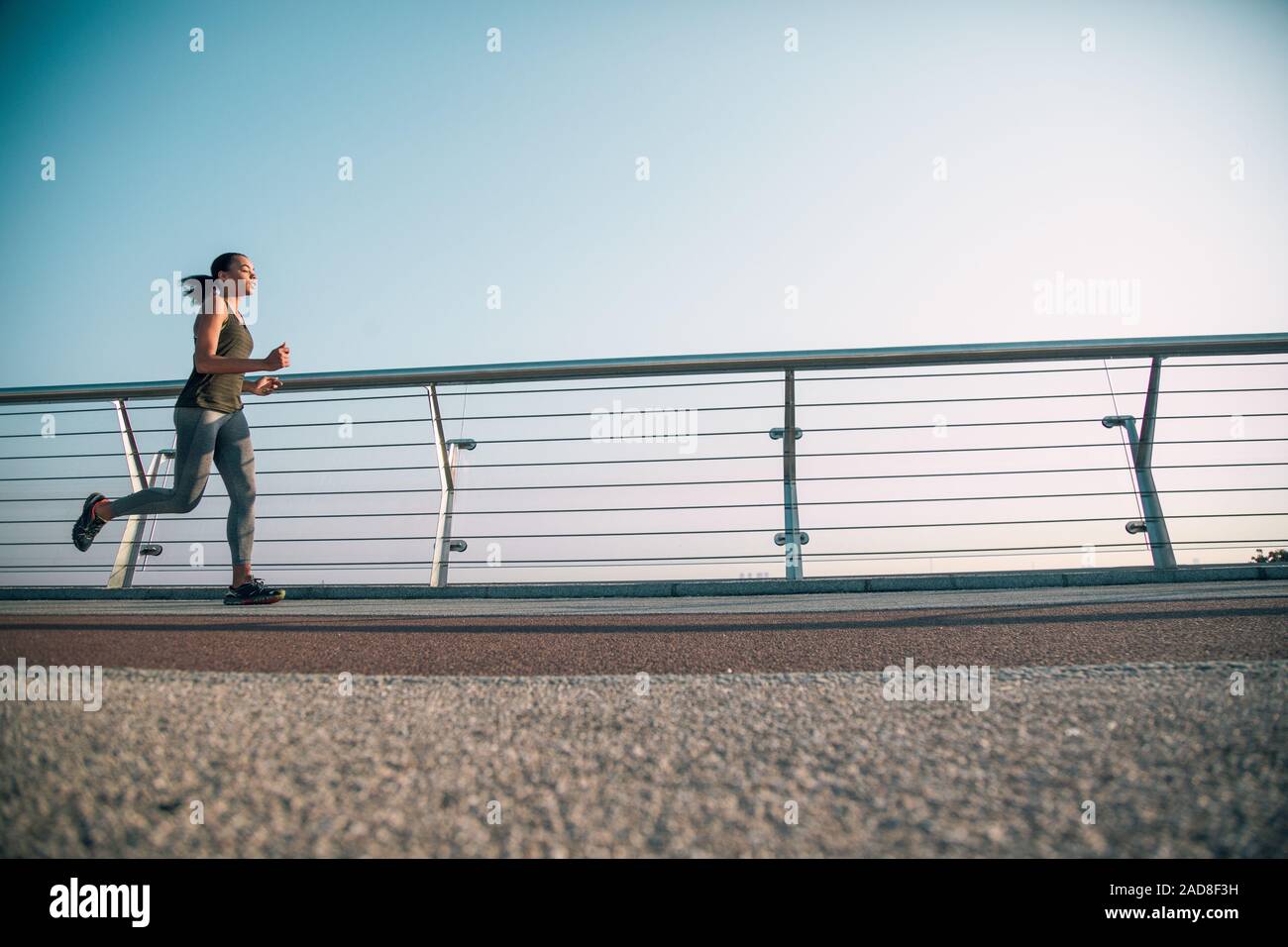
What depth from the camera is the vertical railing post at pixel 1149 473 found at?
3.53m

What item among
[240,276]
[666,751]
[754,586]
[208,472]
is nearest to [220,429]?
[208,472]

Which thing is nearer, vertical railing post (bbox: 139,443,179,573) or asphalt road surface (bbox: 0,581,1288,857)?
asphalt road surface (bbox: 0,581,1288,857)

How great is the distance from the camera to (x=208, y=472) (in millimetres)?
3490

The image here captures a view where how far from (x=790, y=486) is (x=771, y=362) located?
715 millimetres

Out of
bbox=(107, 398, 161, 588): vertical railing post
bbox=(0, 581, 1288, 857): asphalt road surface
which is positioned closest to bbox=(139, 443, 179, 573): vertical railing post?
bbox=(107, 398, 161, 588): vertical railing post

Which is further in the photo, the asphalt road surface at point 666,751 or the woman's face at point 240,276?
the woman's face at point 240,276

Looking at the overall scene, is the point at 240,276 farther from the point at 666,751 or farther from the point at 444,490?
the point at 666,751

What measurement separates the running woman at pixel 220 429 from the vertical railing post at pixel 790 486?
2.52 metres

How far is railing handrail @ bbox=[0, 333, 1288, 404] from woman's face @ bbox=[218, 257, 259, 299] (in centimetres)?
74

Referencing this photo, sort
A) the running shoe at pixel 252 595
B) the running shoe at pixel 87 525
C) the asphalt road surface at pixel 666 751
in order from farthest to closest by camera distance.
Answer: the running shoe at pixel 87 525, the running shoe at pixel 252 595, the asphalt road surface at pixel 666 751

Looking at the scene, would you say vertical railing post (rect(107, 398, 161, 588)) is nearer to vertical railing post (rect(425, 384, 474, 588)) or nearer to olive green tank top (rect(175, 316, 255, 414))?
olive green tank top (rect(175, 316, 255, 414))

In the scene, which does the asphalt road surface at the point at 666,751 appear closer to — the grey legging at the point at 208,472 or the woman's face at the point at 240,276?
the grey legging at the point at 208,472

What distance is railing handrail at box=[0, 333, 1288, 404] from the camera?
388 centimetres

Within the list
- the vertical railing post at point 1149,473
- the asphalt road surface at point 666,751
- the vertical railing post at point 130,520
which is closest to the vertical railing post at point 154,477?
the vertical railing post at point 130,520
